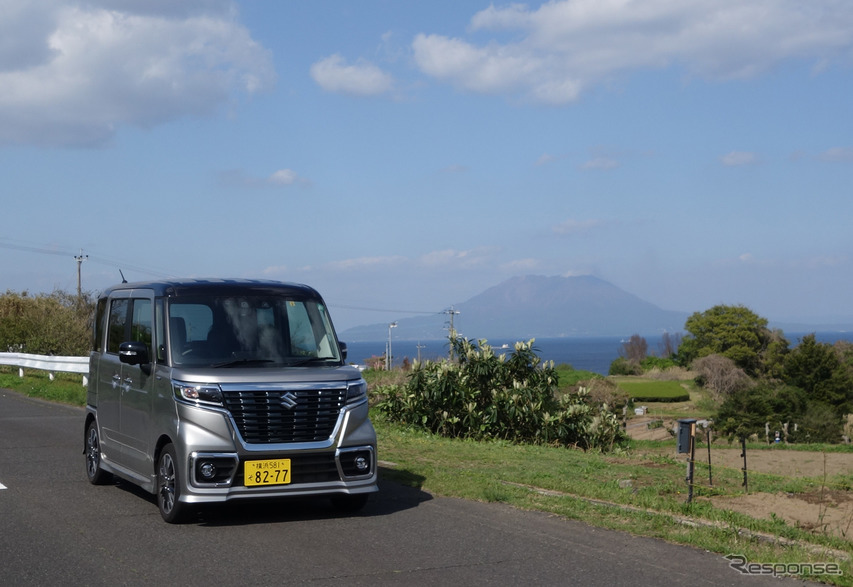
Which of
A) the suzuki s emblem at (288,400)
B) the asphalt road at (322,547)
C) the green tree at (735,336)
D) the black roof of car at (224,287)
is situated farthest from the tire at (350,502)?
the green tree at (735,336)

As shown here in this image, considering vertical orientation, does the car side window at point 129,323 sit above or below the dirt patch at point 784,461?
above

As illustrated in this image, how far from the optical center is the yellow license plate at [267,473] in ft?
27.2

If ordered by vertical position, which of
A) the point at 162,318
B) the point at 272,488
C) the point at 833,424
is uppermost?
the point at 162,318

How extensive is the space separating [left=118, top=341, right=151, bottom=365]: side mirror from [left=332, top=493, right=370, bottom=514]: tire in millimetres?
2366

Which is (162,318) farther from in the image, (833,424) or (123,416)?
(833,424)

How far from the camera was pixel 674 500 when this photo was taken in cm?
976

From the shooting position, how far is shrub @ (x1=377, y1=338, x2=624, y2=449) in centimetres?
1764

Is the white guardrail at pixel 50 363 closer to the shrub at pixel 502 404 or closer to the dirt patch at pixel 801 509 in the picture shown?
the shrub at pixel 502 404

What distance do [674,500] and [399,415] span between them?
9.43 meters

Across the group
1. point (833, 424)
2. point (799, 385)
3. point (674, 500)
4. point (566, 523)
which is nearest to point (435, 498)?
point (566, 523)

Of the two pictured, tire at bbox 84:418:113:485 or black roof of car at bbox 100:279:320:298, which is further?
tire at bbox 84:418:113:485

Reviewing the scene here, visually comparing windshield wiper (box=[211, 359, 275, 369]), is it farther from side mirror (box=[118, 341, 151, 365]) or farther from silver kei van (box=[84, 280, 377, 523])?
side mirror (box=[118, 341, 151, 365])

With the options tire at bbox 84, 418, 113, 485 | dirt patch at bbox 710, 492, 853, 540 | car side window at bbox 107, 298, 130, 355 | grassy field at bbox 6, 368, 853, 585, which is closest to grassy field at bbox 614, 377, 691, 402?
grassy field at bbox 6, 368, 853, 585

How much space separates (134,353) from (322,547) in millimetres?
2956
